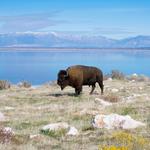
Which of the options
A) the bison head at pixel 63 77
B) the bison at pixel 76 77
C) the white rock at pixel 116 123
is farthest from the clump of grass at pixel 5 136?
the bison at pixel 76 77

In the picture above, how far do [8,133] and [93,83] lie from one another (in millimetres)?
14639

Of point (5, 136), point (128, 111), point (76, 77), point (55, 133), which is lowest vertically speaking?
point (128, 111)

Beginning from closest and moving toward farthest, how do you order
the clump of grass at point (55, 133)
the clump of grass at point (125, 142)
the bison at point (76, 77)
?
the clump of grass at point (125, 142) < the clump of grass at point (55, 133) < the bison at point (76, 77)

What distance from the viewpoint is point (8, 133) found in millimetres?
13133

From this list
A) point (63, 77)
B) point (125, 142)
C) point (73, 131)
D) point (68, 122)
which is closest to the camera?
point (125, 142)

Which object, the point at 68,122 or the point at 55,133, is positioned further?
the point at 68,122

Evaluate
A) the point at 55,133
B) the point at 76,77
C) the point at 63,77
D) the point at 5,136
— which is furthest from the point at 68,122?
the point at 76,77

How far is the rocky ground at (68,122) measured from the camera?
12.3 meters

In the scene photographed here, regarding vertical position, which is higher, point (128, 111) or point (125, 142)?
point (125, 142)

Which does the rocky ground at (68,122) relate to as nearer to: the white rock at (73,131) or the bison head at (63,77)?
the white rock at (73,131)

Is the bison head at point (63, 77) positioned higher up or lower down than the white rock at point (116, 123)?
lower down

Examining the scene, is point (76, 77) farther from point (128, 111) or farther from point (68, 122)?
point (68, 122)

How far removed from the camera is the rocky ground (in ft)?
40.3

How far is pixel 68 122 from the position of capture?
658 inches
